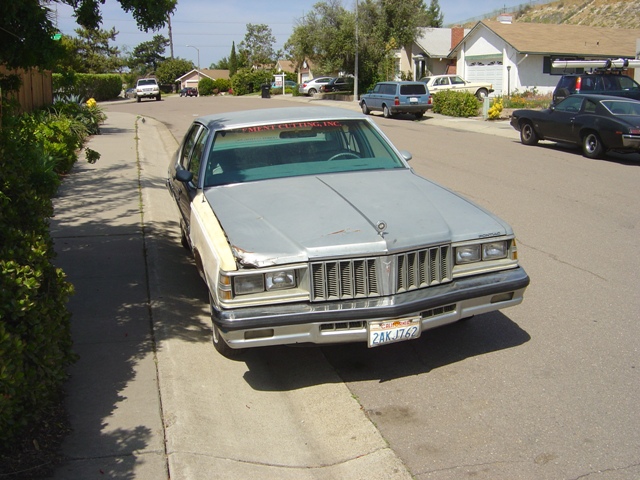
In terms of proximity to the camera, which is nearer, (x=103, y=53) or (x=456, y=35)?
(x=456, y=35)

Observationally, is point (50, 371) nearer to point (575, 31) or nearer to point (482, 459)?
point (482, 459)

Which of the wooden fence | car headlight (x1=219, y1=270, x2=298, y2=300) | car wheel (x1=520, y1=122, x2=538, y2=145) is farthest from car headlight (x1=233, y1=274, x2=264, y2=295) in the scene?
car wheel (x1=520, y1=122, x2=538, y2=145)

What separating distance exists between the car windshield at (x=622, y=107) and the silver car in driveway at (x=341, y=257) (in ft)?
37.1

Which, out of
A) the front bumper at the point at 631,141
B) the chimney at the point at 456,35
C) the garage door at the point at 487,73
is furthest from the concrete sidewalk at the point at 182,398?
the chimney at the point at 456,35

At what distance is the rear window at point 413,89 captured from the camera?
27.7m

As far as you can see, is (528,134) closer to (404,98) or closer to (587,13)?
(404,98)

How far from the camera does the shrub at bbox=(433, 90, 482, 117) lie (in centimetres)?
2838

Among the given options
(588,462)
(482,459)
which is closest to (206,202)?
(482,459)

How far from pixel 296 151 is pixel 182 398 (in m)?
2.56

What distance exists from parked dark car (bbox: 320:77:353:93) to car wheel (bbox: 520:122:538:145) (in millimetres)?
29436

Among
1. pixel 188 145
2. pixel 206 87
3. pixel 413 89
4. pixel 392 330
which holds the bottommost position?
pixel 392 330

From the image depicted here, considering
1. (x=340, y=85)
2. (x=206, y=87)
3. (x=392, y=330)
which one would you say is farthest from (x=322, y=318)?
(x=206, y=87)

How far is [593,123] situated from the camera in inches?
606

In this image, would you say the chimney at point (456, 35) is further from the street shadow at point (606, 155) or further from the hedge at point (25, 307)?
the hedge at point (25, 307)
